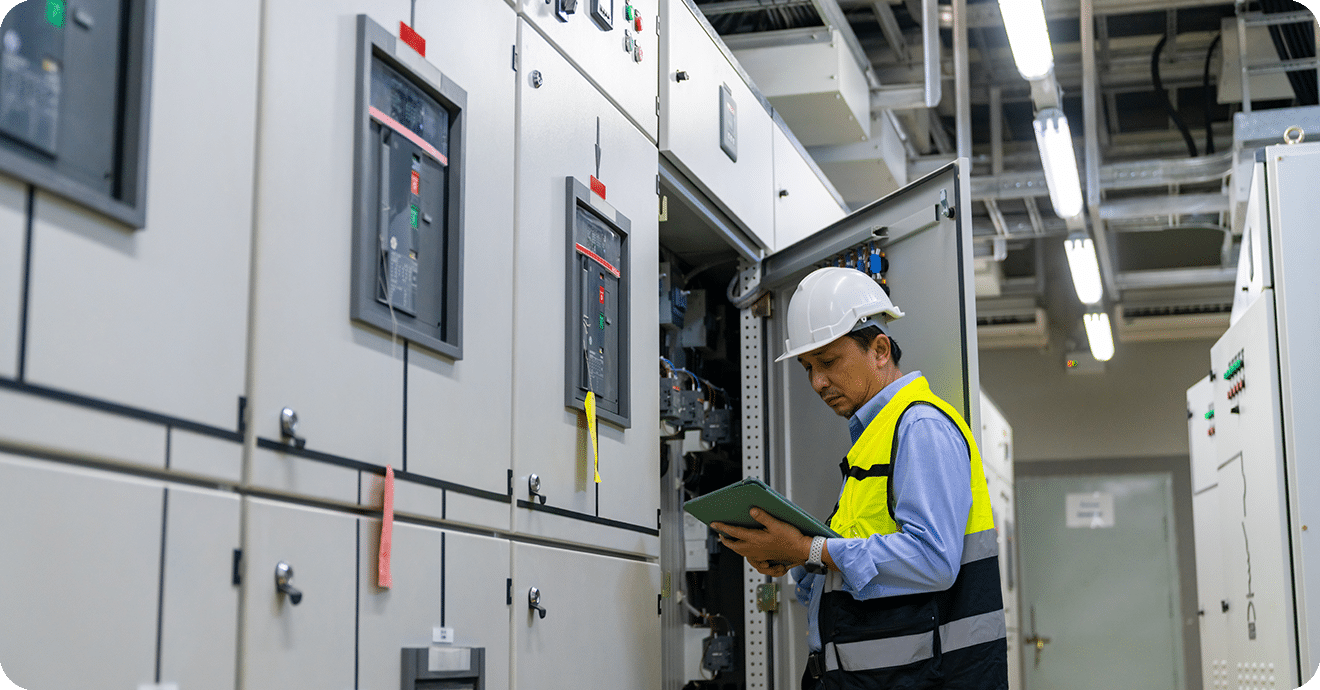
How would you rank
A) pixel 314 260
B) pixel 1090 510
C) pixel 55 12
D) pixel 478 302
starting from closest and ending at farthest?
pixel 55 12
pixel 314 260
pixel 478 302
pixel 1090 510

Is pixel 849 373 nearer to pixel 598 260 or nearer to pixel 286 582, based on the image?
pixel 598 260

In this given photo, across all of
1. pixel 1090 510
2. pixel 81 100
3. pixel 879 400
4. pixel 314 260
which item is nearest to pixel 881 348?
pixel 879 400

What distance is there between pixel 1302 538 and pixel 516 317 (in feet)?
9.26

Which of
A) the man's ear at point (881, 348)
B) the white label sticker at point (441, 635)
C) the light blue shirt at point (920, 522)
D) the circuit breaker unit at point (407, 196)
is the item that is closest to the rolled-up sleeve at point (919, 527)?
the light blue shirt at point (920, 522)

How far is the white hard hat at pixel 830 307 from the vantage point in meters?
3.01

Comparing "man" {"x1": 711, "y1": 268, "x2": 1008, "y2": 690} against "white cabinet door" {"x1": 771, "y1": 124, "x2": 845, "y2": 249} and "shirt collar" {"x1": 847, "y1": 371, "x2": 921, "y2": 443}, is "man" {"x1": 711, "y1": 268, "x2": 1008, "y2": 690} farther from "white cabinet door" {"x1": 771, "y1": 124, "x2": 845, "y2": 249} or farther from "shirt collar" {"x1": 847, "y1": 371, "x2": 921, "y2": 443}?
"white cabinet door" {"x1": 771, "y1": 124, "x2": 845, "y2": 249}

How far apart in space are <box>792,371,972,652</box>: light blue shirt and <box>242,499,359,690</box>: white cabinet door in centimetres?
120

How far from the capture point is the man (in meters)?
2.61

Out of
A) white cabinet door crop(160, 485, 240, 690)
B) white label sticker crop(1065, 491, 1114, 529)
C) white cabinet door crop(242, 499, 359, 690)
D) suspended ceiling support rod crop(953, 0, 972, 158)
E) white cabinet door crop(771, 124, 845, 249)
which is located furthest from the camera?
white label sticker crop(1065, 491, 1114, 529)

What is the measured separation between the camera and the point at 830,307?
3031 mm

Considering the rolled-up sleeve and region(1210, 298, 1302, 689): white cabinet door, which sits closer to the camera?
the rolled-up sleeve

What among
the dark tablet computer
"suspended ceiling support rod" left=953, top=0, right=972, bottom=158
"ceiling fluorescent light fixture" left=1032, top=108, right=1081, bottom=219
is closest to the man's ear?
the dark tablet computer

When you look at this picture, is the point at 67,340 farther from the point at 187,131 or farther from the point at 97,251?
the point at 187,131

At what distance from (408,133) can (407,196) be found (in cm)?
11
